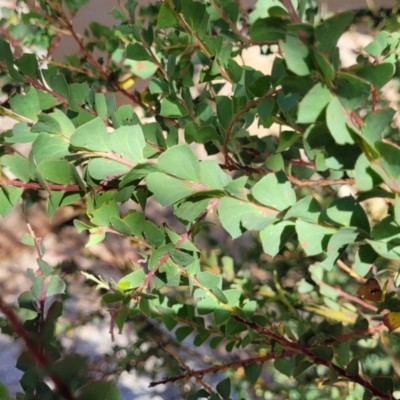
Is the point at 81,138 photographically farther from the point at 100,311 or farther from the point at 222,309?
the point at 100,311

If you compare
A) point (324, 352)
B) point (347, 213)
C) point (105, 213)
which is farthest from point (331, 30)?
point (324, 352)

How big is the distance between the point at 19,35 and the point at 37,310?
15.2 inches

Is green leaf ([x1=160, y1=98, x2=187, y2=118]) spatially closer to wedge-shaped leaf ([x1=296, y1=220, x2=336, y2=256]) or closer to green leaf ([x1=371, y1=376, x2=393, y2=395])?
wedge-shaped leaf ([x1=296, y1=220, x2=336, y2=256])

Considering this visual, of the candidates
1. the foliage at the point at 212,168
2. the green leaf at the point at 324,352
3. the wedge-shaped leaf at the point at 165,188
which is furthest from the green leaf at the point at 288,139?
the green leaf at the point at 324,352

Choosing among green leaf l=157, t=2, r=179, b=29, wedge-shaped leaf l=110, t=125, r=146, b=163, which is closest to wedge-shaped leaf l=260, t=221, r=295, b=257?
wedge-shaped leaf l=110, t=125, r=146, b=163

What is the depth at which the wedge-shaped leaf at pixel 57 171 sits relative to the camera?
1.03 ft

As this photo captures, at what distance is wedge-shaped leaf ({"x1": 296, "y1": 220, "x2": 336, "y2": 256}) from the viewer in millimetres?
301

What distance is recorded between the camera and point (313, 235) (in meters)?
0.30

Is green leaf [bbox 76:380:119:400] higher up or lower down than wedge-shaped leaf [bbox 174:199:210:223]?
lower down

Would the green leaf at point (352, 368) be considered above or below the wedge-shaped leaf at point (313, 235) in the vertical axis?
below

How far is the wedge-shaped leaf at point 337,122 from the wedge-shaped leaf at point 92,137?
0.15m

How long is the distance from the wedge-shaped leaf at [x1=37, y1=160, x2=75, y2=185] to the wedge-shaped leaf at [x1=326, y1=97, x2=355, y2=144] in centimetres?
19

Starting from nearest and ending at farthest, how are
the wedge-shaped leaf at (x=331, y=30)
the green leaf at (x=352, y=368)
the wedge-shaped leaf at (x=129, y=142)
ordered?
the wedge-shaped leaf at (x=331, y=30) < the wedge-shaped leaf at (x=129, y=142) < the green leaf at (x=352, y=368)

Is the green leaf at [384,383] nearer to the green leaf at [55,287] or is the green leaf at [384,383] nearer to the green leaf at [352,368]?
the green leaf at [352,368]
